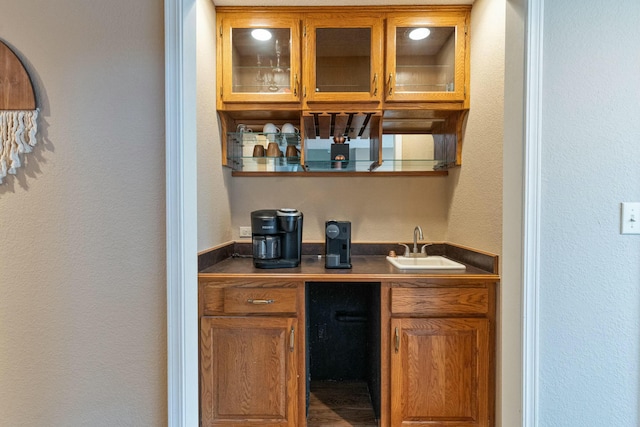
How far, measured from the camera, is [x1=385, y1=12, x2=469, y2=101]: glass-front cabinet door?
1.85m

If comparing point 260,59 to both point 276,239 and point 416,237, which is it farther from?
point 416,237

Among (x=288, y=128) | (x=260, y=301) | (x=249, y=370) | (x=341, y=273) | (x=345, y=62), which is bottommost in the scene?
(x=249, y=370)

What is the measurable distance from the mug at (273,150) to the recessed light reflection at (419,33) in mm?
1009

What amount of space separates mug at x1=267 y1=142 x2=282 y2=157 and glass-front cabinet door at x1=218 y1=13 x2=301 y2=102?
0.91 ft

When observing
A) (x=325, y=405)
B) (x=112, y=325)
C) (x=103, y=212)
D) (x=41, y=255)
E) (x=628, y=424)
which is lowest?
(x=325, y=405)

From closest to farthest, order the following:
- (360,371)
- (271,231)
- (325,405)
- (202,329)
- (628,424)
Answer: (628,424), (202,329), (271,231), (325,405), (360,371)

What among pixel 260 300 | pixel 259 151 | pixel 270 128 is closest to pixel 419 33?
pixel 270 128

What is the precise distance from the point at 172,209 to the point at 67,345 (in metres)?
0.72

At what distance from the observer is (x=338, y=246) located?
71.0 inches

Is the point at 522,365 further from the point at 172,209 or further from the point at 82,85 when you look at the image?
the point at 82,85

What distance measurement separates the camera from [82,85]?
4.34ft

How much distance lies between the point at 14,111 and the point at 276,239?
1.23 metres

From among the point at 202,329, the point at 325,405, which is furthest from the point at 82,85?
the point at 325,405

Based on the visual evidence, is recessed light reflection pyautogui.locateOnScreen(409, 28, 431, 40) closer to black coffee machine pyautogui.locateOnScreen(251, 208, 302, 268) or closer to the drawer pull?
black coffee machine pyautogui.locateOnScreen(251, 208, 302, 268)
